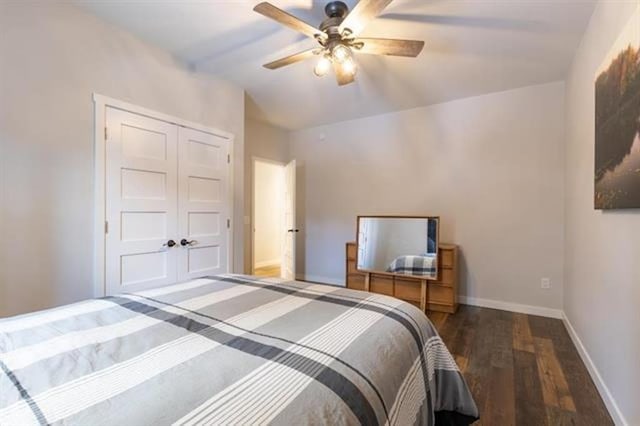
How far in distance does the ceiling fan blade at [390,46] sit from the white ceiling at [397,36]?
273mm

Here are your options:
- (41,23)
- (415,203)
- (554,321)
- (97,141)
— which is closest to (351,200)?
(415,203)

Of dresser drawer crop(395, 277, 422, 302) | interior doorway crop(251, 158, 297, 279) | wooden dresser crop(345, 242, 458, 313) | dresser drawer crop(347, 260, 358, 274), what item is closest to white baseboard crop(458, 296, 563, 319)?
wooden dresser crop(345, 242, 458, 313)

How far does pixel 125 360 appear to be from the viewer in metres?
0.89

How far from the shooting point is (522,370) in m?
2.20

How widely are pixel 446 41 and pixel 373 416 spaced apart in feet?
9.16

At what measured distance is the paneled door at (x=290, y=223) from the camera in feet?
15.5

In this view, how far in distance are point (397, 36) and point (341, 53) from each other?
688 millimetres

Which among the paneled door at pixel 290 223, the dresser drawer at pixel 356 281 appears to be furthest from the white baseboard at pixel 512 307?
the paneled door at pixel 290 223

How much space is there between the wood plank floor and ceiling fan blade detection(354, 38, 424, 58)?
2332mm

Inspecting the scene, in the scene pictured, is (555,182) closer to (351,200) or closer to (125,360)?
(351,200)

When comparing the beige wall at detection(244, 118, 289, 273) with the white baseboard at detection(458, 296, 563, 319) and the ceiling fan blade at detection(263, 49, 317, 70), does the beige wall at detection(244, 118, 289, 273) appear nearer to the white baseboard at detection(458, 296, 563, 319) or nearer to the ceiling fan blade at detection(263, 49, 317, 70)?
the ceiling fan blade at detection(263, 49, 317, 70)

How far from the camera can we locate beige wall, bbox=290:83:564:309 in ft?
10.9

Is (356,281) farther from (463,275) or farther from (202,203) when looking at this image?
(202,203)

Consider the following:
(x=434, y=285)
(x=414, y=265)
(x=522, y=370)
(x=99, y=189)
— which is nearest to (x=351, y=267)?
(x=414, y=265)
